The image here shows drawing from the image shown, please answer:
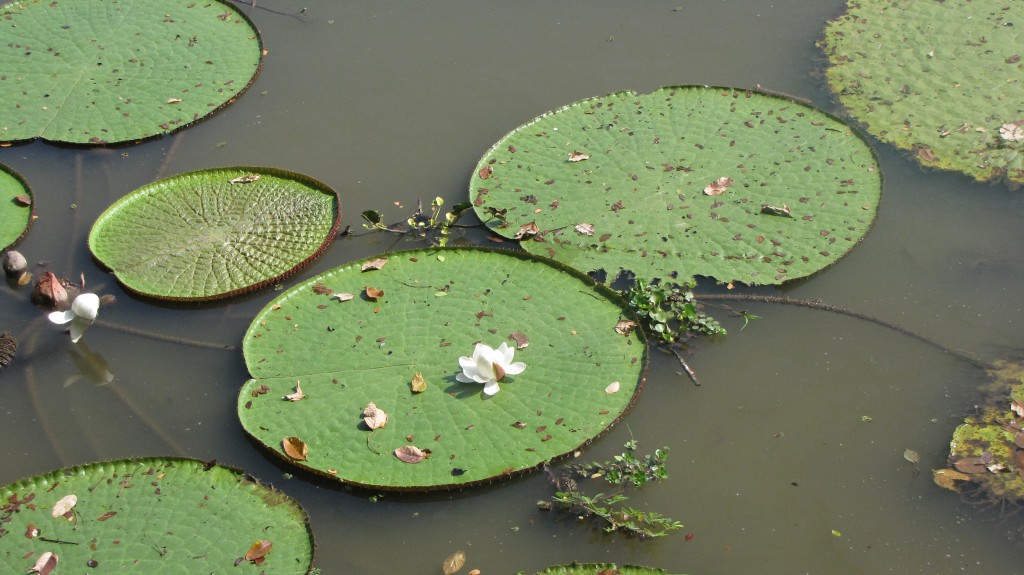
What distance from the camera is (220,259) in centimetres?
502

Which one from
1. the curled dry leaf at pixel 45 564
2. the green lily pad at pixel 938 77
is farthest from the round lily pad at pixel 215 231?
the green lily pad at pixel 938 77

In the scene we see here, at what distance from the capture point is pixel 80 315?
15.3ft

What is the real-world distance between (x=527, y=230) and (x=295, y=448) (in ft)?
6.13

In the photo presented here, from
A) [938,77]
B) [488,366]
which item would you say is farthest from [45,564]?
[938,77]

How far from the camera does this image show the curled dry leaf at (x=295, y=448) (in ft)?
13.2

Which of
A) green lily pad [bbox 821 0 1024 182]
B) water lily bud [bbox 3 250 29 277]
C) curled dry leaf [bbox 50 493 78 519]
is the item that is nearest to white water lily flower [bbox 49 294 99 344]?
water lily bud [bbox 3 250 29 277]

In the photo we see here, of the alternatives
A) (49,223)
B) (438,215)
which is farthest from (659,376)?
(49,223)

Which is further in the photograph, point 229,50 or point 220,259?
point 229,50

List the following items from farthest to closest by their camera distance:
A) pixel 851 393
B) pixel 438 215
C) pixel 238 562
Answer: pixel 438 215 → pixel 851 393 → pixel 238 562

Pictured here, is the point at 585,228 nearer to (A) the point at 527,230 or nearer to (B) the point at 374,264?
(A) the point at 527,230

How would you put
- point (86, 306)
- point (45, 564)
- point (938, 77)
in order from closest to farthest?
point (45, 564)
point (86, 306)
point (938, 77)

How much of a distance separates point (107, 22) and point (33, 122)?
A: 1192mm

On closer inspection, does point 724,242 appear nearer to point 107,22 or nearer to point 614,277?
point 614,277

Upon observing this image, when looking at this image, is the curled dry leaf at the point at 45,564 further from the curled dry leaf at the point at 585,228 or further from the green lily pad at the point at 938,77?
the green lily pad at the point at 938,77
